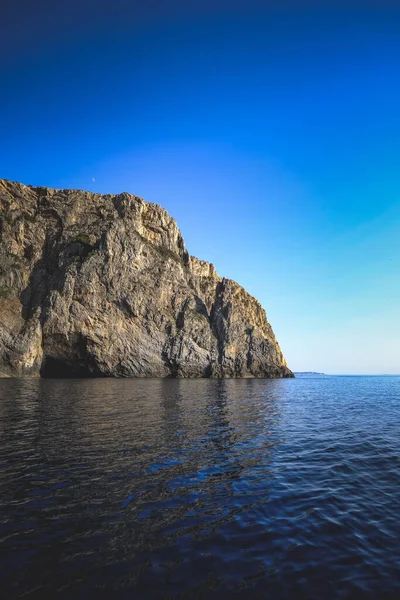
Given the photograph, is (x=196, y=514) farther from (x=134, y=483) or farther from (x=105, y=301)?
(x=105, y=301)

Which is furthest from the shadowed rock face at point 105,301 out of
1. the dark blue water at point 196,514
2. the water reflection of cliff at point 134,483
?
the dark blue water at point 196,514

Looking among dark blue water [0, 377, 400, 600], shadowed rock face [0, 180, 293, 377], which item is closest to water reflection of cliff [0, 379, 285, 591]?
dark blue water [0, 377, 400, 600]

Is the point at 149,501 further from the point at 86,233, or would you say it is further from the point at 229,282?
the point at 229,282

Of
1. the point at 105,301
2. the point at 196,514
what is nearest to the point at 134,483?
the point at 196,514

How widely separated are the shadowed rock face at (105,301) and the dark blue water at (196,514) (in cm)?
6631

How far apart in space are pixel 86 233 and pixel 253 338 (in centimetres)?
6268

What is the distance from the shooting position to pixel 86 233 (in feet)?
328

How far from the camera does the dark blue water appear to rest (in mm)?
6773

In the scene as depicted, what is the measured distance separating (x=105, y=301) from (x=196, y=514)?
8492 centimetres

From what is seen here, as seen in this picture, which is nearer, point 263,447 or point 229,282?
point 263,447

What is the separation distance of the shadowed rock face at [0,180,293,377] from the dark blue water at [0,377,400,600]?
218 feet

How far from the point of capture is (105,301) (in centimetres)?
9062

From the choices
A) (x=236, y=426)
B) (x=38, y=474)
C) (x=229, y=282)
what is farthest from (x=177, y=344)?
(x=38, y=474)

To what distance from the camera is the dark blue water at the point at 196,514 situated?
6.77 meters
